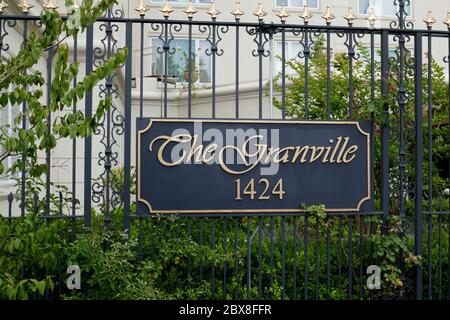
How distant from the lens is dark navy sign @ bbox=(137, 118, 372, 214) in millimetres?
5590

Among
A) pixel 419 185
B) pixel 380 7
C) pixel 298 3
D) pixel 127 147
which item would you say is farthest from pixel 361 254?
pixel 380 7

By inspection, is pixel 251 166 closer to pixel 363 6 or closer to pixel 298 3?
pixel 298 3

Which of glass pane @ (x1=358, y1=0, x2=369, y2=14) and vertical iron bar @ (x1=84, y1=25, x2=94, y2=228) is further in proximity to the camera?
glass pane @ (x1=358, y1=0, x2=369, y2=14)

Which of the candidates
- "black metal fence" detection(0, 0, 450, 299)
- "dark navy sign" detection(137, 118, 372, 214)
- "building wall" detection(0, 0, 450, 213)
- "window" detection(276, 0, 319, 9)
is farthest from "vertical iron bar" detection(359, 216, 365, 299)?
"window" detection(276, 0, 319, 9)

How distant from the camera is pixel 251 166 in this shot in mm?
5699

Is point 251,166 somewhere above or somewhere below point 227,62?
below

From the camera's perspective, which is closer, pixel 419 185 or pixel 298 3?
pixel 419 185

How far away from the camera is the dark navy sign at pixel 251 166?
5.59 meters

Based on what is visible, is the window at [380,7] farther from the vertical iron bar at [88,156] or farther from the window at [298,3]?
the vertical iron bar at [88,156]

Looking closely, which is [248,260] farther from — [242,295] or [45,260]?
[45,260]

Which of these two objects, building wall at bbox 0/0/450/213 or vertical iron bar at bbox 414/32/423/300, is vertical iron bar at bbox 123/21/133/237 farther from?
building wall at bbox 0/0/450/213

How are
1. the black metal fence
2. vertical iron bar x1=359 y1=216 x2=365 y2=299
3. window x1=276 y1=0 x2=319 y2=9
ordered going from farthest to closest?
window x1=276 y1=0 x2=319 y2=9, vertical iron bar x1=359 y1=216 x2=365 y2=299, the black metal fence

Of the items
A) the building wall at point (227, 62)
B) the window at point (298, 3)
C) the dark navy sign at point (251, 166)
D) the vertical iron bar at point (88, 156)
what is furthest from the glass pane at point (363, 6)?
the vertical iron bar at point (88, 156)

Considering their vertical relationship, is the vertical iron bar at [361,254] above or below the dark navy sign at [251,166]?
below
